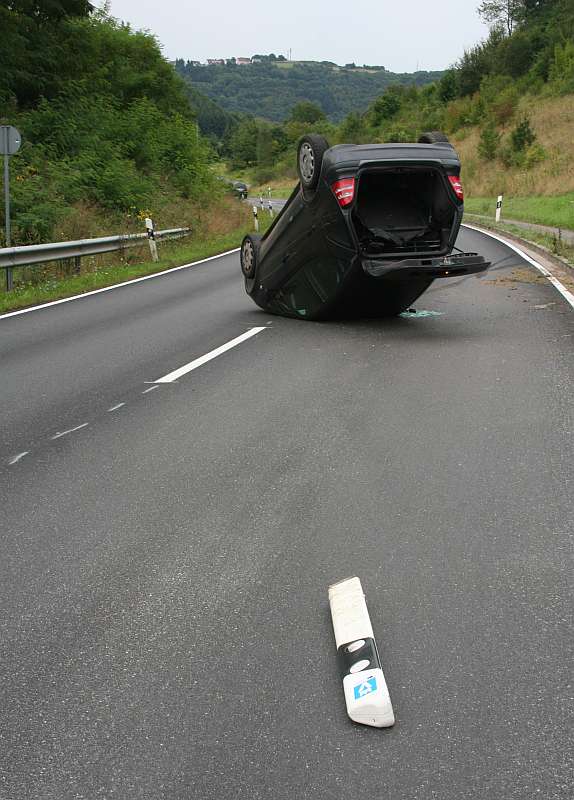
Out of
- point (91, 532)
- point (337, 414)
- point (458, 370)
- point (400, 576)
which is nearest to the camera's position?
point (400, 576)

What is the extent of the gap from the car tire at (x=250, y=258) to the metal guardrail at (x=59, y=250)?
191 inches

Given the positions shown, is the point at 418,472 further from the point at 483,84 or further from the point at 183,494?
the point at 483,84

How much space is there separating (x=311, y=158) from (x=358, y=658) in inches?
290

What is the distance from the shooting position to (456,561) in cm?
379

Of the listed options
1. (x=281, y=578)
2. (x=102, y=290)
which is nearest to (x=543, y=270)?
(x=102, y=290)

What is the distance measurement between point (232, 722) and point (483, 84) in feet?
277

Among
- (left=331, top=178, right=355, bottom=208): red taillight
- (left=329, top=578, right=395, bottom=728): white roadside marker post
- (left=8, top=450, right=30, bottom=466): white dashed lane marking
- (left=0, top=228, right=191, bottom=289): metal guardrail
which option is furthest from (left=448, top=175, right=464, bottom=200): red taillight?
(left=0, top=228, right=191, bottom=289): metal guardrail

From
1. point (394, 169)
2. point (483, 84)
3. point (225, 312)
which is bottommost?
point (225, 312)

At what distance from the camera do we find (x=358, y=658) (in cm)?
291

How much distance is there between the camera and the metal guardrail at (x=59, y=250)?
14680mm

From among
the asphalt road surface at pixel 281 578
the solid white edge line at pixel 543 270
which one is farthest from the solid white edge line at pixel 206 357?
the solid white edge line at pixel 543 270

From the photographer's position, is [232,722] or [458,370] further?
[458,370]

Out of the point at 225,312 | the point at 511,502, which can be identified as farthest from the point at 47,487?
the point at 225,312

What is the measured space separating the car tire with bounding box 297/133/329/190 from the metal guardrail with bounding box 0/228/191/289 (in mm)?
6758
